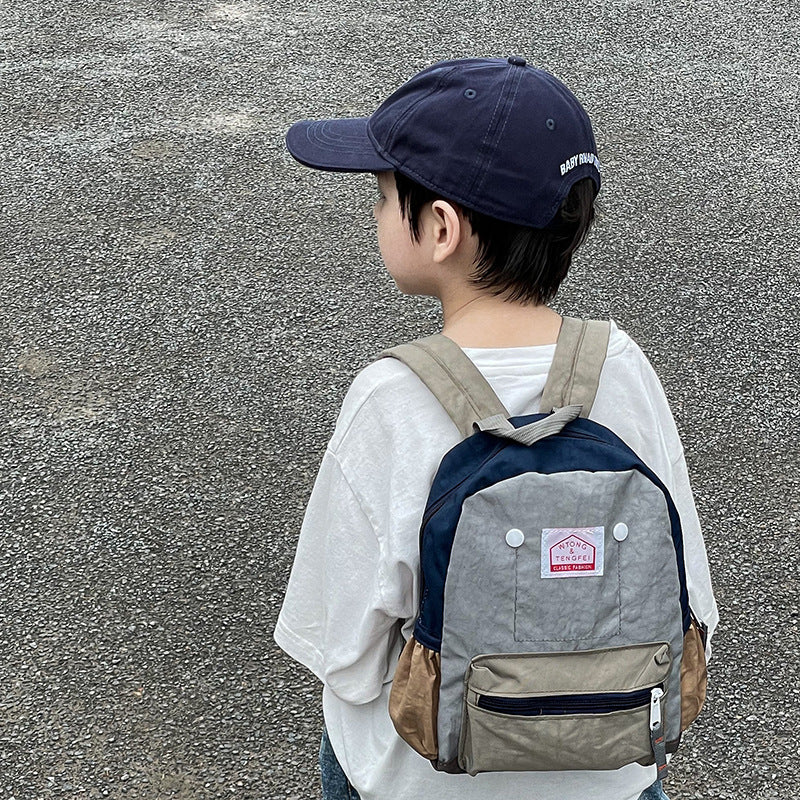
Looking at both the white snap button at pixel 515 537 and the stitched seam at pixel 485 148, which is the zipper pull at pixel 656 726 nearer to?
the white snap button at pixel 515 537

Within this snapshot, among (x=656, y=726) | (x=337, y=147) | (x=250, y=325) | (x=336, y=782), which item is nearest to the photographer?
(x=656, y=726)

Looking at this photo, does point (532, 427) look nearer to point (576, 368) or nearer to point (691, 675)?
point (576, 368)

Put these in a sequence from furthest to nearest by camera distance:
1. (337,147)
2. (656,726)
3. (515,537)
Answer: (337,147), (656,726), (515,537)

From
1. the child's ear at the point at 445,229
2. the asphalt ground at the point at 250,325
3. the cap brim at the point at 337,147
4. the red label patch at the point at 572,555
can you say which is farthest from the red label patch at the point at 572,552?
the asphalt ground at the point at 250,325

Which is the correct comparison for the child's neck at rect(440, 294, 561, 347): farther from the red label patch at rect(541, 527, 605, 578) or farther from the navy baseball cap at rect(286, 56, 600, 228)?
the red label patch at rect(541, 527, 605, 578)

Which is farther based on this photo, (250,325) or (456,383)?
(250,325)

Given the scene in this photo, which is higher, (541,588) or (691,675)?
(541,588)

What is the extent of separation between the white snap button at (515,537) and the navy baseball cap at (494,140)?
15.3 inches

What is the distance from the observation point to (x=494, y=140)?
1.40m

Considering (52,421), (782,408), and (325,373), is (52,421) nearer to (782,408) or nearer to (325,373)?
(325,373)

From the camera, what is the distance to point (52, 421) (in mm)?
3455

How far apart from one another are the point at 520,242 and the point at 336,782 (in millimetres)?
869

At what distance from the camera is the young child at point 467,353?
4.60ft

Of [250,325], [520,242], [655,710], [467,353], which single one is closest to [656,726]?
[655,710]
